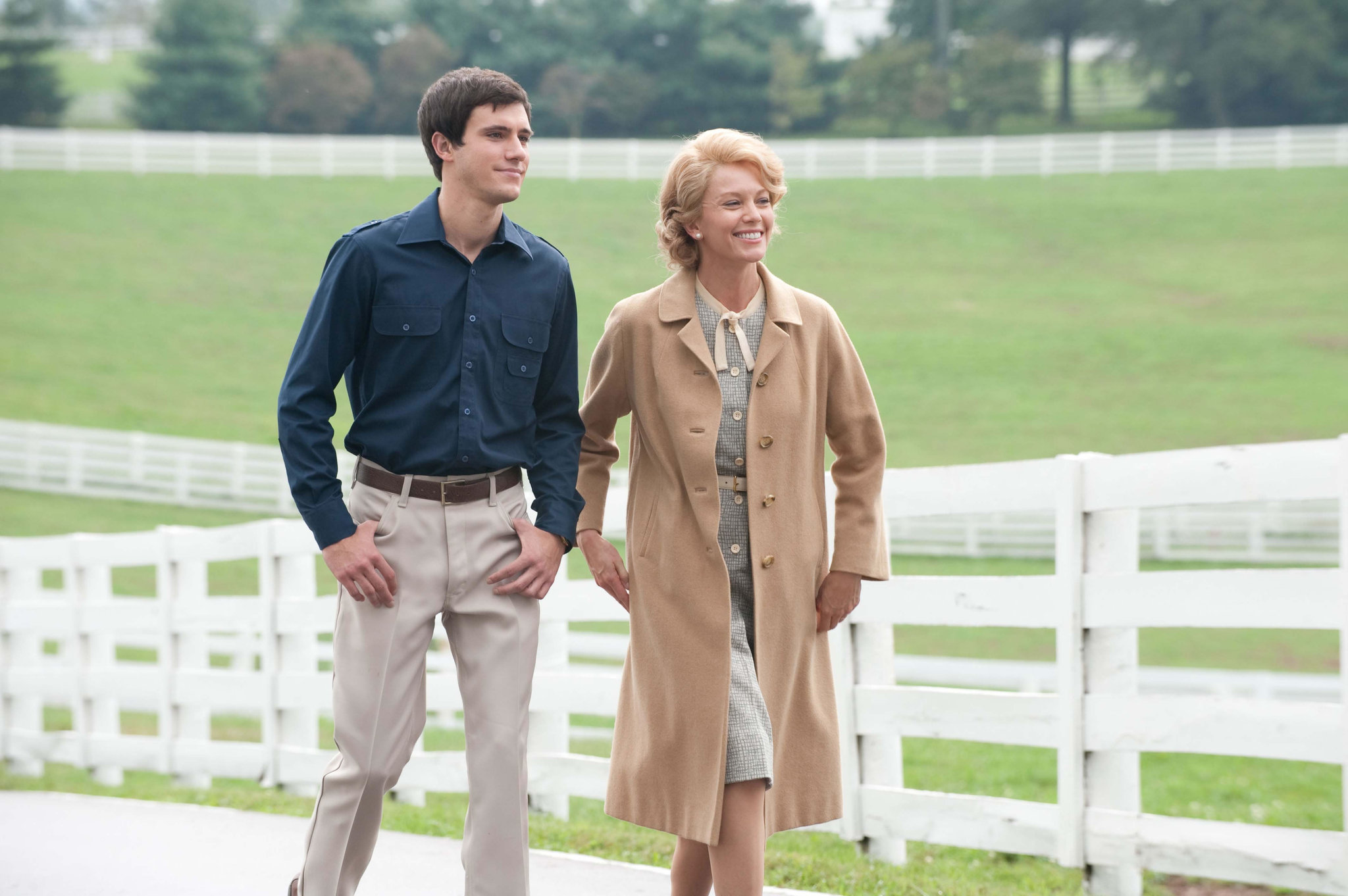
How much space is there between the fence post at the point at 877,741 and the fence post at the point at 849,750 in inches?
1.0

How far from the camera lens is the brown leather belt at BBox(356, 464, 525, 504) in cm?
340

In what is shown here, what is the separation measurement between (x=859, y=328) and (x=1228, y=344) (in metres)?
6.51

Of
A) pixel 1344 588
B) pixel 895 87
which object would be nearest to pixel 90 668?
pixel 1344 588

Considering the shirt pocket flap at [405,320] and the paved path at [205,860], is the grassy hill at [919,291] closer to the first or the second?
the paved path at [205,860]

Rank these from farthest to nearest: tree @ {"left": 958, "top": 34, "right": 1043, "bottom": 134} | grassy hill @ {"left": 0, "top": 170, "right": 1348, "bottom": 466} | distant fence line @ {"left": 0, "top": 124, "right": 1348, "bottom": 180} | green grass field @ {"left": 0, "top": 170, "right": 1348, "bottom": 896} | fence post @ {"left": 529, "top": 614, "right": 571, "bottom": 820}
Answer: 1. tree @ {"left": 958, "top": 34, "right": 1043, "bottom": 134}
2. distant fence line @ {"left": 0, "top": 124, "right": 1348, "bottom": 180}
3. grassy hill @ {"left": 0, "top": 170, "right": 1348, "bottom": 466}
4. green grass field @ {"left": 0, "top": 170, "right": 1348, "bottom": 896}
5. fence post @ {"left": 529, "top": 614, "right": 571, "bottom": 820}

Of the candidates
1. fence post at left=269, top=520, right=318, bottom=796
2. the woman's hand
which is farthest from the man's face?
fence post at left=269, top=520, right=318, bottom=796

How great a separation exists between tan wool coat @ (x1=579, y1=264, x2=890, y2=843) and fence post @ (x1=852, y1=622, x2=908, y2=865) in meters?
1.12

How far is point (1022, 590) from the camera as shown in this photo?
430 centimetres

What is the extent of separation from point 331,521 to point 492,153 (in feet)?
3.00

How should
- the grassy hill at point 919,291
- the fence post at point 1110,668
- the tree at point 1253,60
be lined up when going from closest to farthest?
the fence post at point 1110,668 → the grassy hill at point 919,291 → the tree at point 1253,60

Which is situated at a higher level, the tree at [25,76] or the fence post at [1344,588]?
the tree at [25,76]

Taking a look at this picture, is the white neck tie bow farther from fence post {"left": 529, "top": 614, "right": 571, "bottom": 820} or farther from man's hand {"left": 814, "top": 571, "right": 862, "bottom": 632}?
fence post {"left": 529, "top": 614, "right": 571, "bottom": 820}

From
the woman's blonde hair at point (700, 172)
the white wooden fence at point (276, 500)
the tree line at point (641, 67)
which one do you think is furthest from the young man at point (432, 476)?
the tree line at point (641, 67)

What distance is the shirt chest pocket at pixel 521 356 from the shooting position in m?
3.44
